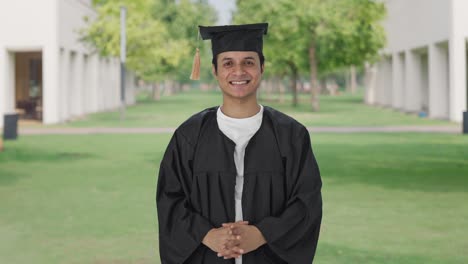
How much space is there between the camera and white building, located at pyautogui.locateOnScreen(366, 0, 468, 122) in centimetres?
3372

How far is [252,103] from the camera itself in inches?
167

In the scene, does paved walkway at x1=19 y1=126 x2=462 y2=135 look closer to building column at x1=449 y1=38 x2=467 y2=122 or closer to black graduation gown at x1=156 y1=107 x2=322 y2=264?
building column at x1=449 y1=38 x2=467 y2=122

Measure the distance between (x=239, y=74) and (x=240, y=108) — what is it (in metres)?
0.19

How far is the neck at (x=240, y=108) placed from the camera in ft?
13.9

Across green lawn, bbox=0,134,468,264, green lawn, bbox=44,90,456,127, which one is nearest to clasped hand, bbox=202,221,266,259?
green lawn, bbox=0,134,468,264

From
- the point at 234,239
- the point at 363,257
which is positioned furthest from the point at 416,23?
the point at 234,239

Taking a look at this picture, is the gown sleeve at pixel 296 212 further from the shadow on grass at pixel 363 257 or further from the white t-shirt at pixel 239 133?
the shadow on grass at pixel 363 257

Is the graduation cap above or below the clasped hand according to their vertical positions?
above

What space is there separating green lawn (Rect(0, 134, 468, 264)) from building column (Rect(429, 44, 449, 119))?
55.4 feet

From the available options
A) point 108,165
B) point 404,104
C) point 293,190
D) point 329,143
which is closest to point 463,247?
point 293,190

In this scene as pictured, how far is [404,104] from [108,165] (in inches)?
1262

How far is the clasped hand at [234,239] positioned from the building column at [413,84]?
41.3 m

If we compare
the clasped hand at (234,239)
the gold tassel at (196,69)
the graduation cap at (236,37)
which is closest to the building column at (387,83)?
the gold tassel at (196,69)

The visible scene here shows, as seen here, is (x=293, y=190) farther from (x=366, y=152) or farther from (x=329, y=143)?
(x=329, y=143)
